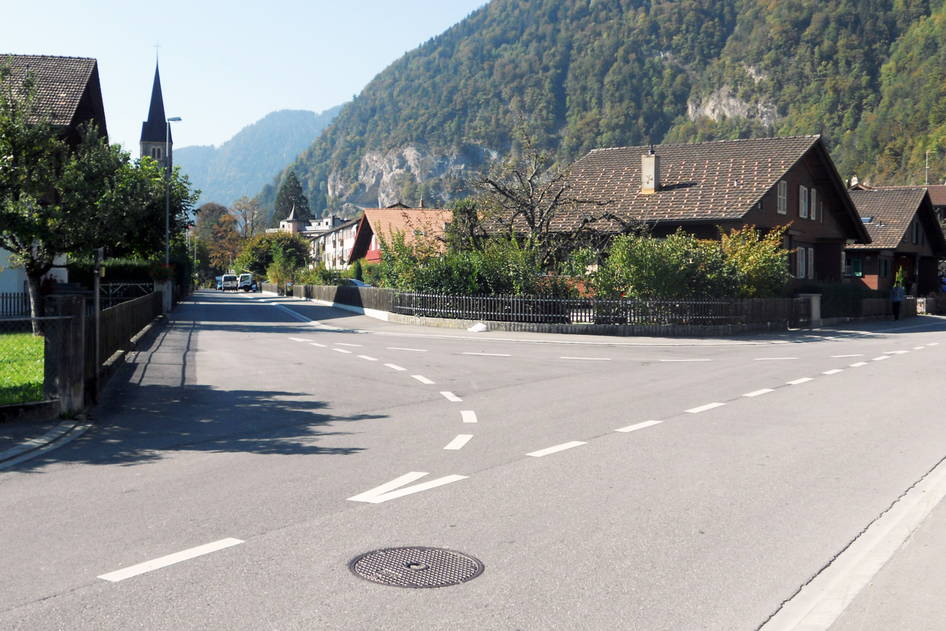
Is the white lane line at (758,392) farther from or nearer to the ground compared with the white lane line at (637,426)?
nearer to the ground

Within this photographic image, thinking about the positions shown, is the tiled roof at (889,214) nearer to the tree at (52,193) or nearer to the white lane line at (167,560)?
the tree at (52,193)

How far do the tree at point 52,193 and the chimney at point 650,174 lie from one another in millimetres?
20835

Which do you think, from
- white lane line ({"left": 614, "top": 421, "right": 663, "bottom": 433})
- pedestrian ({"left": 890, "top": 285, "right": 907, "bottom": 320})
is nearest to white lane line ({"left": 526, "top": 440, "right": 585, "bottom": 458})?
white lane line ({"left": 614, "top": 421, "right": 663, "bottom": 433})

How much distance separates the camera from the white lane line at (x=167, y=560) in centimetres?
478

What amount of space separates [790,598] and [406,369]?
40.0ft

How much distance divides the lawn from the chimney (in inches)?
1004

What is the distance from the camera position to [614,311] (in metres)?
26.8

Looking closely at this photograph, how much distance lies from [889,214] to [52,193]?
159ft

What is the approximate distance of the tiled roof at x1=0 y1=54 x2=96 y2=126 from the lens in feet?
113

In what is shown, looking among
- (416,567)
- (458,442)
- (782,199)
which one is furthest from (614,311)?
(416,567)

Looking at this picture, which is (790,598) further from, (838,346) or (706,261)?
(706,261)

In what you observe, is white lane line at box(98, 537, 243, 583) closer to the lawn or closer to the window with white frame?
the lawn

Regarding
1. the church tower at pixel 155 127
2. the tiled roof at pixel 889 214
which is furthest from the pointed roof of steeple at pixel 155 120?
the tiled roof at pixel 889 214

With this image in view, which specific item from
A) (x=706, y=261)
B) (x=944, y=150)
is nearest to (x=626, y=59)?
(x=944, y=150)
